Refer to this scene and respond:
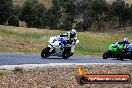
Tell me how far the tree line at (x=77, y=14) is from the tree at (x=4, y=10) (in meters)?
1.01

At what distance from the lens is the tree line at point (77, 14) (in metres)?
101

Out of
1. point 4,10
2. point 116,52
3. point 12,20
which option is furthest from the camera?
point 4,10

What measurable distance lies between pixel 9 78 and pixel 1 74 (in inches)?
35.9

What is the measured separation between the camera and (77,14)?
380 ft

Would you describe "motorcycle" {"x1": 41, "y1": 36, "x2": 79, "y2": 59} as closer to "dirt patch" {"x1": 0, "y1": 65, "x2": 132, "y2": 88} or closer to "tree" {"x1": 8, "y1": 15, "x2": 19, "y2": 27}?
"dirt patch" {"x1": 0, "y1": 65, "x2": 132, "y2": 88}

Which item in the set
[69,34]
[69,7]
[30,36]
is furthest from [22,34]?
[69,7]

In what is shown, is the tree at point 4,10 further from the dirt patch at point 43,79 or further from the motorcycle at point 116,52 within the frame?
the dirt patch at point 43,79

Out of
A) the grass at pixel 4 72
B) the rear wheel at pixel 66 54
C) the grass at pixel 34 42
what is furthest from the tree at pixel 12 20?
the grass at pixel 4 72

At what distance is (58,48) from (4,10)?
7068 centimetres

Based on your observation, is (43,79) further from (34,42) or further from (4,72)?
(34,42)

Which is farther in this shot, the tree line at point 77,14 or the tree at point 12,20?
the tree line at point 77,14

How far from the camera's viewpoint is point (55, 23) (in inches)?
4126

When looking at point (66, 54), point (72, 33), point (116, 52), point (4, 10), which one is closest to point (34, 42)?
point (116, 52)

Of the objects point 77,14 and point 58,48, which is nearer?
point 58,48
